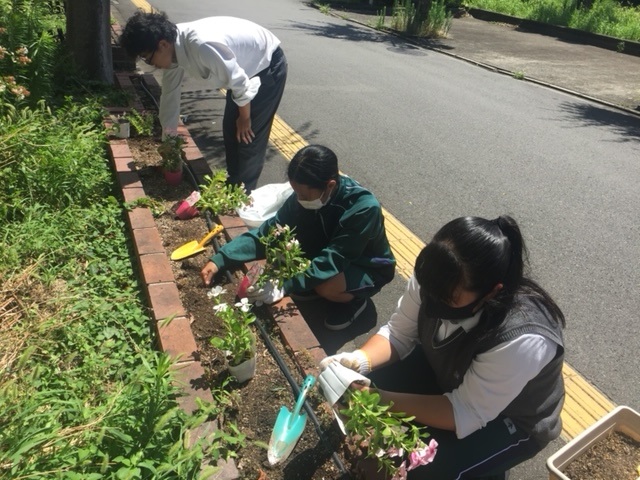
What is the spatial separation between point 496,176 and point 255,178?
2.46m

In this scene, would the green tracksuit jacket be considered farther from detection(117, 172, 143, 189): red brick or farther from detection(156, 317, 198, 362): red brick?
detection(117, 172, 143, 189): red brick

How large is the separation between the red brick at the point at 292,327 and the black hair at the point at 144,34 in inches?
69.3

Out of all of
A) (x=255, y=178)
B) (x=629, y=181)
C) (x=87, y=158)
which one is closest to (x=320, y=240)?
(x=255, y=178)

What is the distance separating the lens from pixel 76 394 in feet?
6.89

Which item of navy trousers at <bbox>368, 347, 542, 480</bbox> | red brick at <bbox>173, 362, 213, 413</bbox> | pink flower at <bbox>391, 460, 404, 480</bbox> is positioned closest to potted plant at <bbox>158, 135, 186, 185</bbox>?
red brick at <bbox>173, 362, 213, 413</bbox>

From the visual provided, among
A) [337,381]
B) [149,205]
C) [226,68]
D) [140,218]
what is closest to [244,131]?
[226,68]

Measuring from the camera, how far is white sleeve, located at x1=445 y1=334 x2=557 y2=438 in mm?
1751

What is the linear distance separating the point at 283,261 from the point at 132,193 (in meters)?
1.38

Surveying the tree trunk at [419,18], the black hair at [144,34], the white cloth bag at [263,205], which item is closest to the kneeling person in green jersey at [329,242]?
the white cloth bag at [263,205]

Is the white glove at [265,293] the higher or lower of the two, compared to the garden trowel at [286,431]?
higher

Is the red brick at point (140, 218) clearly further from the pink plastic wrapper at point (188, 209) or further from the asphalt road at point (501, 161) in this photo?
the asphalt road at point (501, 161)

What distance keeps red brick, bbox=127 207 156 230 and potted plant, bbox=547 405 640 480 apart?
238 cm

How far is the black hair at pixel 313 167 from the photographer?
8.55 feet

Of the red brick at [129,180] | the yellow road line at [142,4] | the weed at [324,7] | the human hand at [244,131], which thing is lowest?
the yellow road line at [142,4]
